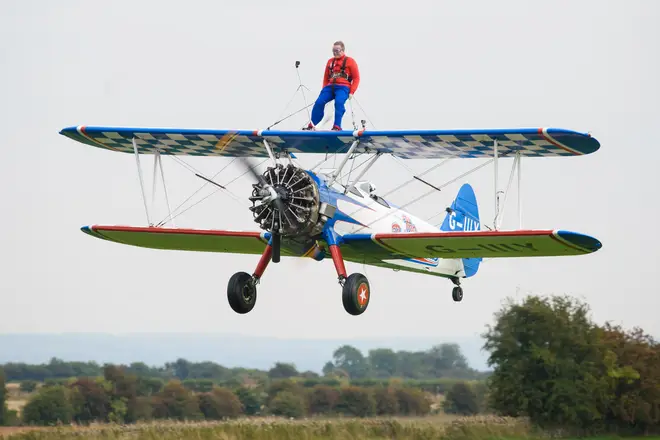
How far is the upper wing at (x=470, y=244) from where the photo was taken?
17.9 m

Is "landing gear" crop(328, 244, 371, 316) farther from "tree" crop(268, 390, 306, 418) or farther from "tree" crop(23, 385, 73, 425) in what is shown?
"tree" crop(268, 390, 306, 418)

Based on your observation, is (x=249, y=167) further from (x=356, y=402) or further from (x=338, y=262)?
(x=356, y=402)

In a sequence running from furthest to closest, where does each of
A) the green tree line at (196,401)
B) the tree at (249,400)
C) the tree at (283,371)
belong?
1. the tree at (283,371)
2. the tree at (249,400)
3. the green tree line at (196,401)

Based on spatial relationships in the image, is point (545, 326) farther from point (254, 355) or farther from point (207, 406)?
point (254, 355)

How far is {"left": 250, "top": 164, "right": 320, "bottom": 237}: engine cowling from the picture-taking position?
58.5 ft

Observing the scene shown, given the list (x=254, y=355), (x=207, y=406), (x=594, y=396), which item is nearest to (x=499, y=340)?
(x=594, y=396)

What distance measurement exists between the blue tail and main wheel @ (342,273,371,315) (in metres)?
→ 6.29

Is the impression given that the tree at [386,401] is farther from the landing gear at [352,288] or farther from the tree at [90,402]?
the landing gear at [352,288]

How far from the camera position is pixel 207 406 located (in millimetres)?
36938

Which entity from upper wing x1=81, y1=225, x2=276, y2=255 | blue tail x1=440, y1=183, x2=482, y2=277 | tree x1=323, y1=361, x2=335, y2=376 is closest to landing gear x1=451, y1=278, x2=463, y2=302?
blue tail x1=440, y1=183, x2=482, y2=277

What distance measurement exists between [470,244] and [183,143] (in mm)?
6168

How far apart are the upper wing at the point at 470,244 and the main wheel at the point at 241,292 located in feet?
5.92

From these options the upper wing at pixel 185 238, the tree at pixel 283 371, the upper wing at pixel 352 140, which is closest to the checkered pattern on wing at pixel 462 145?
the upper wing at pixel 352 140

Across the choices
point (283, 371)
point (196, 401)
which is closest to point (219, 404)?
point (196, 401)
